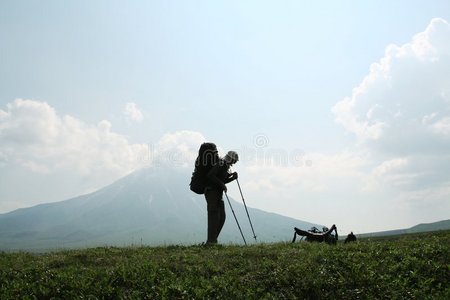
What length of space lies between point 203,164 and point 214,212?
211 centimetres

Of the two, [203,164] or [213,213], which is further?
[203,164]

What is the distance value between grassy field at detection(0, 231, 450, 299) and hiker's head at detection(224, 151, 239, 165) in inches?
238

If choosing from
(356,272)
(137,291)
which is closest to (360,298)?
(356,272)

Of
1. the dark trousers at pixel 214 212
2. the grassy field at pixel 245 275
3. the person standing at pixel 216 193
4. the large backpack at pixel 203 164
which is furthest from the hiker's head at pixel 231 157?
the grassy field at pixel 245 275

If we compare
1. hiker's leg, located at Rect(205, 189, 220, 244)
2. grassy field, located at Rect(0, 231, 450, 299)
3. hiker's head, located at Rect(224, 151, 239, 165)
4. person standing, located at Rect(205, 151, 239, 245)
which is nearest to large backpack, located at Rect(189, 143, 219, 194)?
person standing, located at Rect(205, 151, 239, 245)

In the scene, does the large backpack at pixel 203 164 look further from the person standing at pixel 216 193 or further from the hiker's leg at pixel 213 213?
the hiker's leg at pixel 213 213

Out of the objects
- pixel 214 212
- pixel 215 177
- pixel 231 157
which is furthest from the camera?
pixel 231 157

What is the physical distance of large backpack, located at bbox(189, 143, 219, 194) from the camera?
58.0ft

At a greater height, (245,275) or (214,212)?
(214,212)

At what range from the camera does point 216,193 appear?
17.8 meters

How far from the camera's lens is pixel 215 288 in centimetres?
996

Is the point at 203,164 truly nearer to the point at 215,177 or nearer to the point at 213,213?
the point at 215,177

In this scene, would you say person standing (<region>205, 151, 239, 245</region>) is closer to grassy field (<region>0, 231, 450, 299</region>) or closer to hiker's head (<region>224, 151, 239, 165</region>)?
hiker's head (<region>224, 151, 239, 165</region>)

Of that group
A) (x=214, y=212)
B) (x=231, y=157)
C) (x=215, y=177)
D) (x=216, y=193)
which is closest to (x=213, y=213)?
(x=214, y=212)
